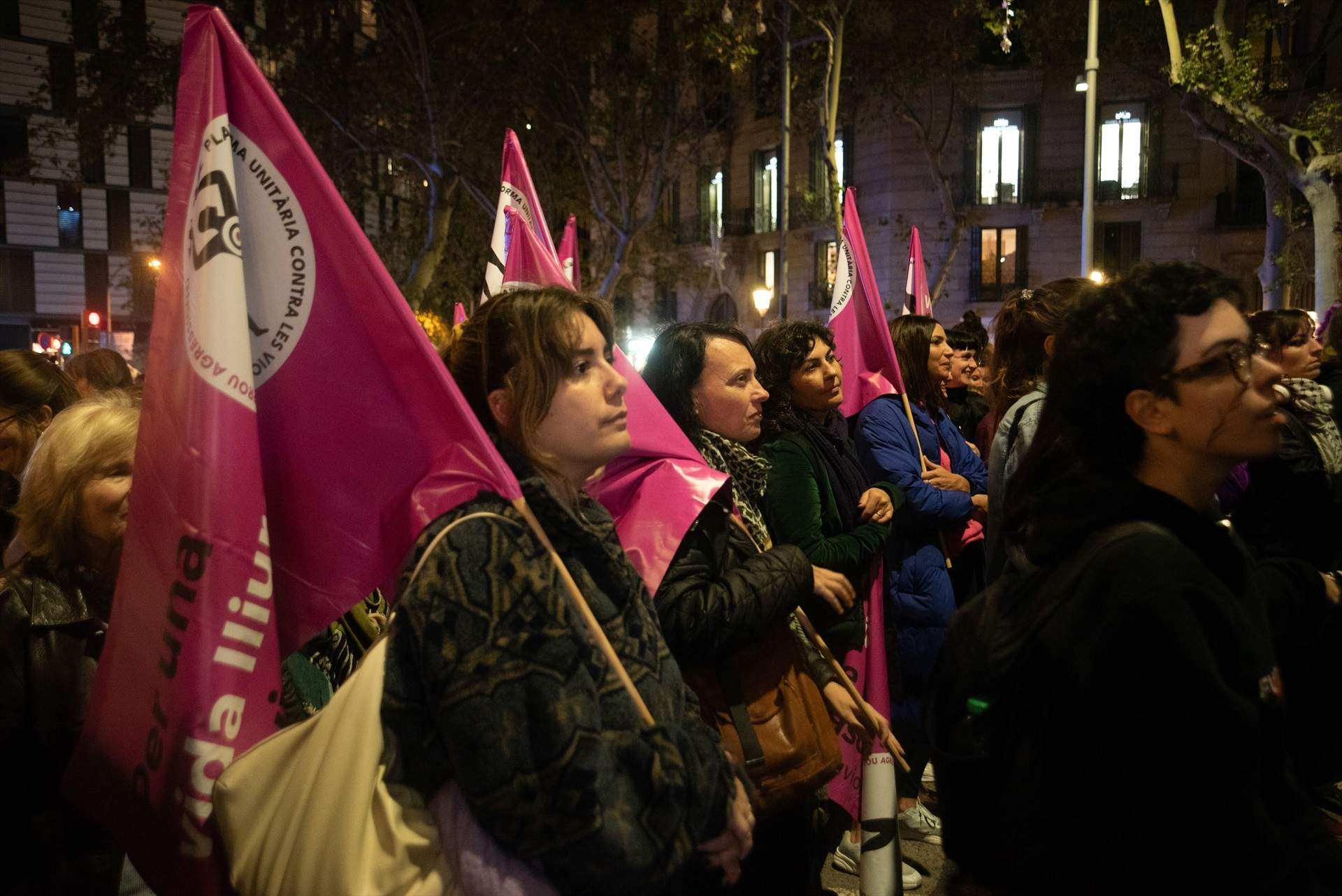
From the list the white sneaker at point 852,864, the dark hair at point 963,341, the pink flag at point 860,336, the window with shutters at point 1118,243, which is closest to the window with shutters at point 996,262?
the window with shutters at point 1118,243

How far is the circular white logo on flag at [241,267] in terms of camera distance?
6.98 feet

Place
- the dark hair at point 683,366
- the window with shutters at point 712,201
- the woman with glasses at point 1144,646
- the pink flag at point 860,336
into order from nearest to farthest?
the woman with glasses at point 1144,646
the dark hair at point 683,366
the pink flag at point 860,336
the window with shutters at point 712,201

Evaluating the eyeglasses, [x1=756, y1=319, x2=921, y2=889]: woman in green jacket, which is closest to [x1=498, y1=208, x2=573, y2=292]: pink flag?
[x1=756, y1=319, x2=921, y2=889]: woman in green jacket

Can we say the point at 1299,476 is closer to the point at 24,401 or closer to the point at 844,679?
the point at 844,679

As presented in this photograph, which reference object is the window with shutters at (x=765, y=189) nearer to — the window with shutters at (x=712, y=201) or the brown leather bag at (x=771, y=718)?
the window with shutters at (x=712, y=201)

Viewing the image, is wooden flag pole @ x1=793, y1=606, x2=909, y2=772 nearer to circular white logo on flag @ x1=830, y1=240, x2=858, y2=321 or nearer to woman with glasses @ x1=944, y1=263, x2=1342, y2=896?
woman with glasses @ x1=944, y1=263, x2=1342, y2=896

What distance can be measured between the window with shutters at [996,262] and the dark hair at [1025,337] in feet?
99.9

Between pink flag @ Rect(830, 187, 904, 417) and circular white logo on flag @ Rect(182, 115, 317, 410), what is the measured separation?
3.29 meters

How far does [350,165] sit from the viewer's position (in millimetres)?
23484

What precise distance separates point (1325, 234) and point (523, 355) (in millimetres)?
15488

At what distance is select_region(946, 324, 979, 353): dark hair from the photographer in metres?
6.82

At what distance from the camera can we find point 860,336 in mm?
5410

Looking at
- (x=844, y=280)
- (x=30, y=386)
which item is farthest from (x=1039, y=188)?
(x=30, y=386)

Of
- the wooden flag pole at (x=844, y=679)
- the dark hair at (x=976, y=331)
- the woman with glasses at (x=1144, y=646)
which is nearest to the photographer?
the woman with glasses at (x=1144, y=646)
